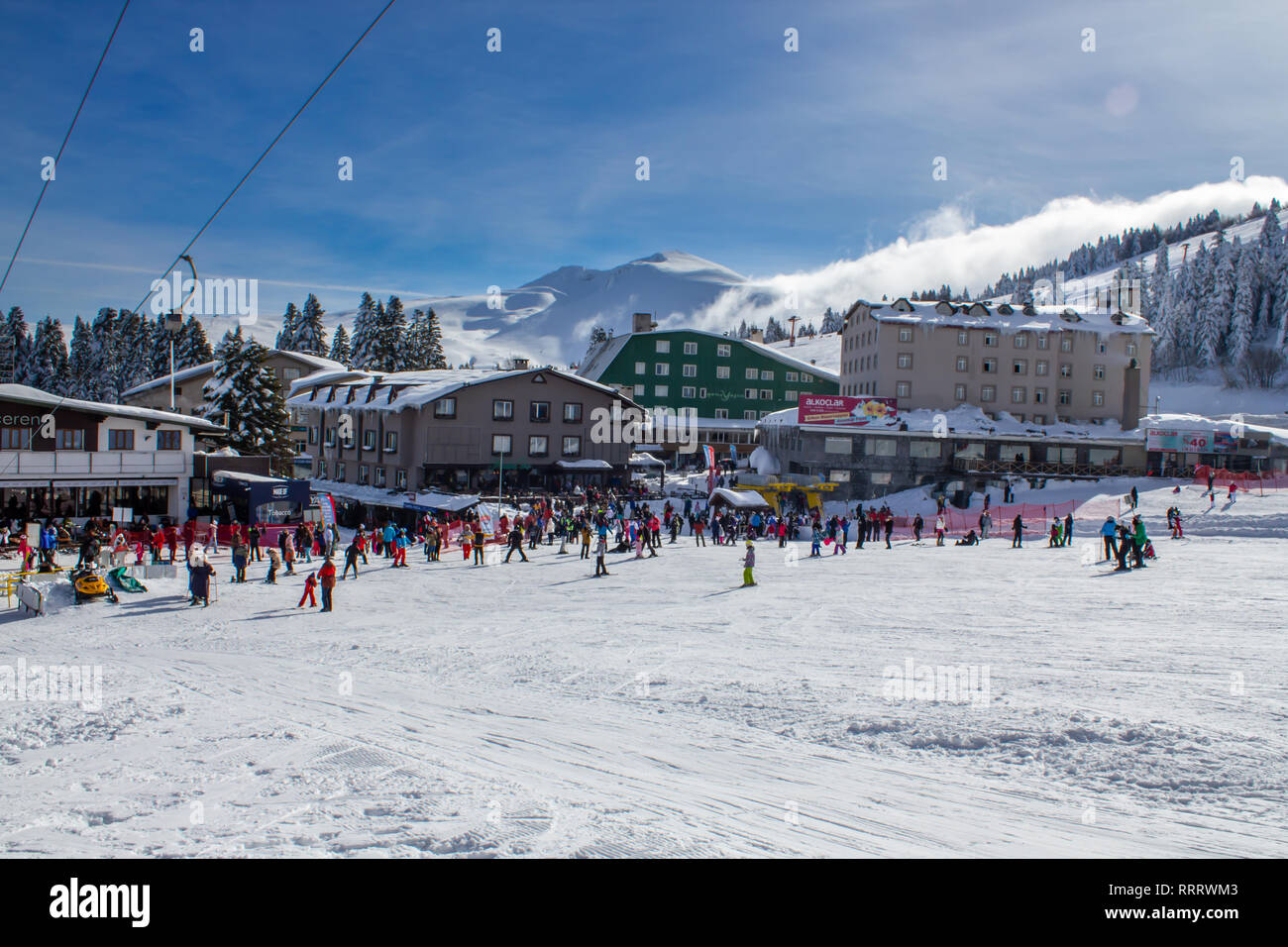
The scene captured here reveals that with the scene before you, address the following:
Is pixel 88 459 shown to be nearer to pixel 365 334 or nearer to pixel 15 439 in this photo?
pixel 15 439

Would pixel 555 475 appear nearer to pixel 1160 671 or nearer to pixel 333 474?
pixel 333 474

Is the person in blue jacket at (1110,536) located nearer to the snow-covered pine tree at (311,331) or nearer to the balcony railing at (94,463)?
the balcony railing at (94,463)

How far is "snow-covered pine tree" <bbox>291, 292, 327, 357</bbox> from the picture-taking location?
83.4 meters

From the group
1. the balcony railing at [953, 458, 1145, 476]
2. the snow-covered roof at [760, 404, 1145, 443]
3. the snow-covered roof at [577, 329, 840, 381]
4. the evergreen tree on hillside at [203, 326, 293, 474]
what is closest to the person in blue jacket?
the balcony railing at [953, 458, 1145, 476]

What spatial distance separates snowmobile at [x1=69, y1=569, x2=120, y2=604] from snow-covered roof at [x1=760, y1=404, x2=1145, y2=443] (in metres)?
34.9

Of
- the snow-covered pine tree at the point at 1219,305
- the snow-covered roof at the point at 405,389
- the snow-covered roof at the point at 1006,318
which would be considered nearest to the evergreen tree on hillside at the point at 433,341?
the snow-covered roof at the point at 405,389

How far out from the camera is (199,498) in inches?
1286

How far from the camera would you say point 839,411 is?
4381 cm

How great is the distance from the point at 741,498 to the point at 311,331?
67.6 metres

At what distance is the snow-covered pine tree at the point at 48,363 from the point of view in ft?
247

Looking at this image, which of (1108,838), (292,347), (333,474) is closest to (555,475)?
(333,474)

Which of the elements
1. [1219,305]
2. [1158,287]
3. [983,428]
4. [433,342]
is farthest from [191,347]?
[1158,287]

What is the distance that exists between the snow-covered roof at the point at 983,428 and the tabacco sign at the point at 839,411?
257mm

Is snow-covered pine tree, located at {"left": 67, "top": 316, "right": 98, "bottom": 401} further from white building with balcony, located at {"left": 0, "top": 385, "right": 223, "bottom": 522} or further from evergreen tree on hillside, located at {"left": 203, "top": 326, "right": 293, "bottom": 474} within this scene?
white building with balcony, located at {"left": 0, "top": 385, "right": 223, "bottom": 522}
